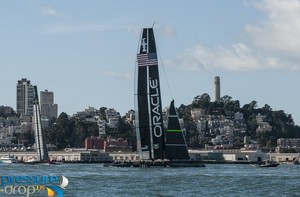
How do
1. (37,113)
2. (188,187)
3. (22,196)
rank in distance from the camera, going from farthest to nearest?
(37,113) → (188,187) → (22,196)

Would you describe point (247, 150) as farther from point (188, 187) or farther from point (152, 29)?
point (188, 187)

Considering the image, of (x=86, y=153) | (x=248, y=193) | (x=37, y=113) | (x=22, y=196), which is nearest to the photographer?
(x=22, y=196)

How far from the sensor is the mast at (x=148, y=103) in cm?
8825

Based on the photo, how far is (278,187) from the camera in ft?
182

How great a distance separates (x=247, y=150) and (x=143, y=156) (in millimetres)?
88917

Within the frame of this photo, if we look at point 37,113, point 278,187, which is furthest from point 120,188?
point 37,113

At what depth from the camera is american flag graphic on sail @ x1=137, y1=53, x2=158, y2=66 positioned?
88.3 metres

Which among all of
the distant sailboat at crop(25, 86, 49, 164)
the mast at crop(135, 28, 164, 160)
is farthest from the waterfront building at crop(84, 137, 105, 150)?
the mast at crop(135, 28, 164, 160)

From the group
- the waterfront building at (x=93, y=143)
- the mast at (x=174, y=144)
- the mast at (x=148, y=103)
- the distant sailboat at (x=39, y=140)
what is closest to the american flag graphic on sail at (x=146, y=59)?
the mast at (x=148, y=103)

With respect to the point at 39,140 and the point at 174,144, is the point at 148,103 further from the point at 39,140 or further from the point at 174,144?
the point at 39,140

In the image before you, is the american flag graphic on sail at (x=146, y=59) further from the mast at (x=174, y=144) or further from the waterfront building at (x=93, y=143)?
the waterfront building at (x=93, y=143)

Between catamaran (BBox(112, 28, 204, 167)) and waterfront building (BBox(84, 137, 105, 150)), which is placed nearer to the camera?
catamaran (BBox(112, 28, 204, 167))

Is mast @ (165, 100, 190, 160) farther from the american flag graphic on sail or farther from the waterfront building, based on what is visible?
the waterfront building

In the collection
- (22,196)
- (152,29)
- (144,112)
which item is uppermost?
(152,29)
